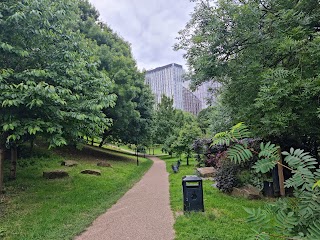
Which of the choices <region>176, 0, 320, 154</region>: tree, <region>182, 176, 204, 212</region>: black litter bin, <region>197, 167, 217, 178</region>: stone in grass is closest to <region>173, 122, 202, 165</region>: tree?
<region>197, 167, 217, 178</region>: stone in grass

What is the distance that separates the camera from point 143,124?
60.6ft

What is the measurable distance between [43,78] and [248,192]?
6393 millimetres

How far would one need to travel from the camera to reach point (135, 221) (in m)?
5.33

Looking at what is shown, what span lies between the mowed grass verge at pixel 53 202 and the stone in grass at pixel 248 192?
363 cm

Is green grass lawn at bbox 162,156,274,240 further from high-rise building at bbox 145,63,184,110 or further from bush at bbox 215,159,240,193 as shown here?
high-rise building at bbox 145,63,184,110

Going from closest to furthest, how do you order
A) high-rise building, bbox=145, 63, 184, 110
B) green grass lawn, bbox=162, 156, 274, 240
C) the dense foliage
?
green grass lawn, bbox=162, 156, 274, 240 → the dense foliage → high-rise building, bbox=145, 63, 184, 110

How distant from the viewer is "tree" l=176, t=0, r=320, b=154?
15.8 ft

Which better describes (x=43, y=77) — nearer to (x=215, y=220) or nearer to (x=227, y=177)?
(x=215, y=220)

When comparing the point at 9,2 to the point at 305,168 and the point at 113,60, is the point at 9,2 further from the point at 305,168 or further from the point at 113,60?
the point at 113,60

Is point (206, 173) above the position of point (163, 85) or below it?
below

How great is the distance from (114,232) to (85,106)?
3.57 m

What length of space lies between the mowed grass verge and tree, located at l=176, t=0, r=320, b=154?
14.6ft

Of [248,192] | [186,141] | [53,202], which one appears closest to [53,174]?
[53,202]

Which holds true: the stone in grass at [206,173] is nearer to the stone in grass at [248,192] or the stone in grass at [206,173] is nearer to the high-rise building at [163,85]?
the stone in grass at [248,192]
